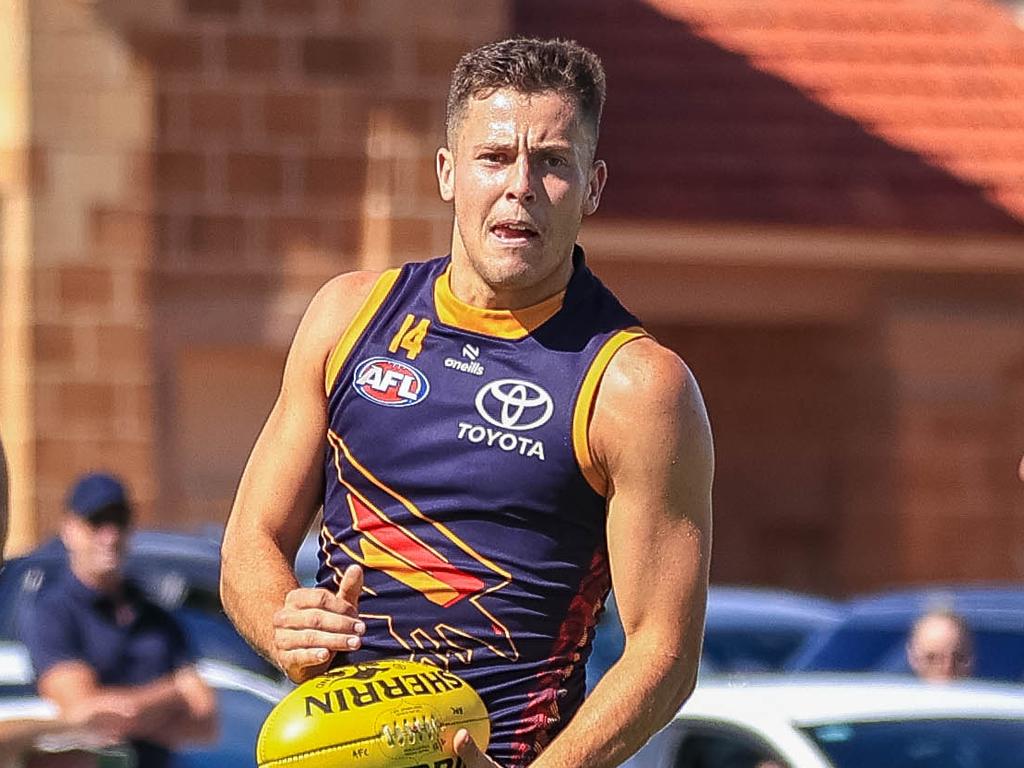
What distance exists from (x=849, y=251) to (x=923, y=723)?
6.87 meters

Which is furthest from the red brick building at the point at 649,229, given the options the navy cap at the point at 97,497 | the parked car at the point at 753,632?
the navy cap at the point at 97,497

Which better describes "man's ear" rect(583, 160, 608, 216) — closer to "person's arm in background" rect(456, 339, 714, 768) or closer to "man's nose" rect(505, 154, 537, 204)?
"man's nose" rect(505, 154, 537, 204)

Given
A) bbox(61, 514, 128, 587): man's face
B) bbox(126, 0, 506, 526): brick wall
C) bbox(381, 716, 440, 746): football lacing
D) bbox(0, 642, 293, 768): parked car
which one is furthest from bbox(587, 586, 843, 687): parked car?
bbox(381, 716, 440, 746): football lacing

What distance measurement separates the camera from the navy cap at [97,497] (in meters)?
8.39

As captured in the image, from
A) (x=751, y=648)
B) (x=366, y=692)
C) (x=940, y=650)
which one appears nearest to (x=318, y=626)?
(x=366, y=692)

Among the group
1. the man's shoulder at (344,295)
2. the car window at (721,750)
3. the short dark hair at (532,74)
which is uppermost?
the short dark hair at (532,74)

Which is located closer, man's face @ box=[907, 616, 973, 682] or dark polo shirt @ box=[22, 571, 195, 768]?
dark polo shirt @ box=[22, 571, 195, 768]

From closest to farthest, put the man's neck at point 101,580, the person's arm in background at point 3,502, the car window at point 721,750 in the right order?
the person's arm in background at point 3,502, the car window at point 721,750, the man's neck at point 101,580

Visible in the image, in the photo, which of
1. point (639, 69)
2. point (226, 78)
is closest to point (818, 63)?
point (639, 69)

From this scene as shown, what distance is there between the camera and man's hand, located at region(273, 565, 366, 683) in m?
3.79

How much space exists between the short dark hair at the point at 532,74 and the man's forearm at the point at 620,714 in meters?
0.83

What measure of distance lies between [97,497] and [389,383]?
4601 mm

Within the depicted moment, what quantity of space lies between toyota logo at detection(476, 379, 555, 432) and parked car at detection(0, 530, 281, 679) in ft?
18.2

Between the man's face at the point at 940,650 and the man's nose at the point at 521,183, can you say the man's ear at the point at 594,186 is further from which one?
the man's face at the point at 940,650
